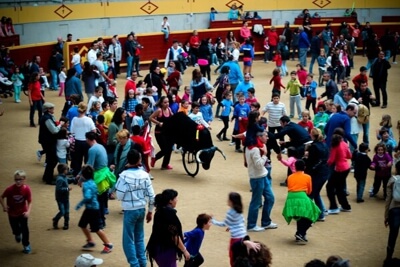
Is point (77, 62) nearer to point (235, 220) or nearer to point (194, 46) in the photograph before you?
point (194, 46)

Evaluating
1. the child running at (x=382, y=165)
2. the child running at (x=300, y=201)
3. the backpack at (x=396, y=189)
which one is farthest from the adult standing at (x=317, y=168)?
the backpack at (x=396, y=189)

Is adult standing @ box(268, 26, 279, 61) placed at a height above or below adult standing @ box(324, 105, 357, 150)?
above

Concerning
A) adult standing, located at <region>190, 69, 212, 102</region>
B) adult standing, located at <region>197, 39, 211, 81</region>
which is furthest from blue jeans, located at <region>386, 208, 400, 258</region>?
adult standing, located at <region>197, 39, 211, 81</region>

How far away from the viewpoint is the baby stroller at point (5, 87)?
92.2 feet

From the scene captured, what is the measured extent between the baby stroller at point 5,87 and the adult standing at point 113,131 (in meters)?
11.0

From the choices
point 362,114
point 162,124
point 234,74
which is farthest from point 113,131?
point 234,74

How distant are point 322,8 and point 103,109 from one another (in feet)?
87.7

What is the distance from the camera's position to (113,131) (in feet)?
59.2

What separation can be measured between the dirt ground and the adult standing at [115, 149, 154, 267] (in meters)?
0.89

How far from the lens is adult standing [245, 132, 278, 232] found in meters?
15.1

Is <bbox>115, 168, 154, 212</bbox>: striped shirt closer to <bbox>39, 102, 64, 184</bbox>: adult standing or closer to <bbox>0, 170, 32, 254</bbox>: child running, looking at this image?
<bbox>0, 170, 32, 254</bbox>: child running

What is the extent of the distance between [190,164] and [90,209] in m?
5.56

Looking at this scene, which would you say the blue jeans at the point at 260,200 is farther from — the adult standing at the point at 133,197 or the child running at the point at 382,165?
the child running at the point at 382,165

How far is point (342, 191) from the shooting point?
16.6 meters
